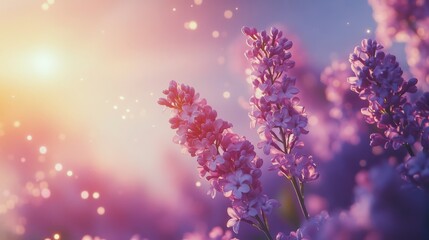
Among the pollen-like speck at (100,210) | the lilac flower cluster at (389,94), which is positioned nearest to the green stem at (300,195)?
the lilac flower cluster at (389,94)

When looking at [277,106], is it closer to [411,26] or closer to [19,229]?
[411,26]

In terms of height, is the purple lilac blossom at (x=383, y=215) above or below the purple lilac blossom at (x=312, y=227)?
below

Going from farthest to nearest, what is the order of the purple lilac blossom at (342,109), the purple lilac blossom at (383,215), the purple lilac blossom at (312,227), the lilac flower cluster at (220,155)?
the purple lilac blossom at (342,109) < the lilac flower cluster at (220,155) < the purple lilac blossom at (312,227) < the purple lilac blossom at (383,215)

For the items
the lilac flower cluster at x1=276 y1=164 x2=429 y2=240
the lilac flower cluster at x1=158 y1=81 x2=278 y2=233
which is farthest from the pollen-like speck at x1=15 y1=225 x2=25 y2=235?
the lilac flower cluster at x1=276 y1=164 x2=429 y2=240

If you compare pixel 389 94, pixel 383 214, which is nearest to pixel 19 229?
pixel 389 94

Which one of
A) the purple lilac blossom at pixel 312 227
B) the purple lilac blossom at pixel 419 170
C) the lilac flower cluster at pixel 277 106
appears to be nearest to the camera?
the purple lilac blossom at pixel 419 170

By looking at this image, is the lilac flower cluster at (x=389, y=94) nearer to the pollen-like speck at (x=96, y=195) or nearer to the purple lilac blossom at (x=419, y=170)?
the purple lilac blossom at (x=419, y=170)
